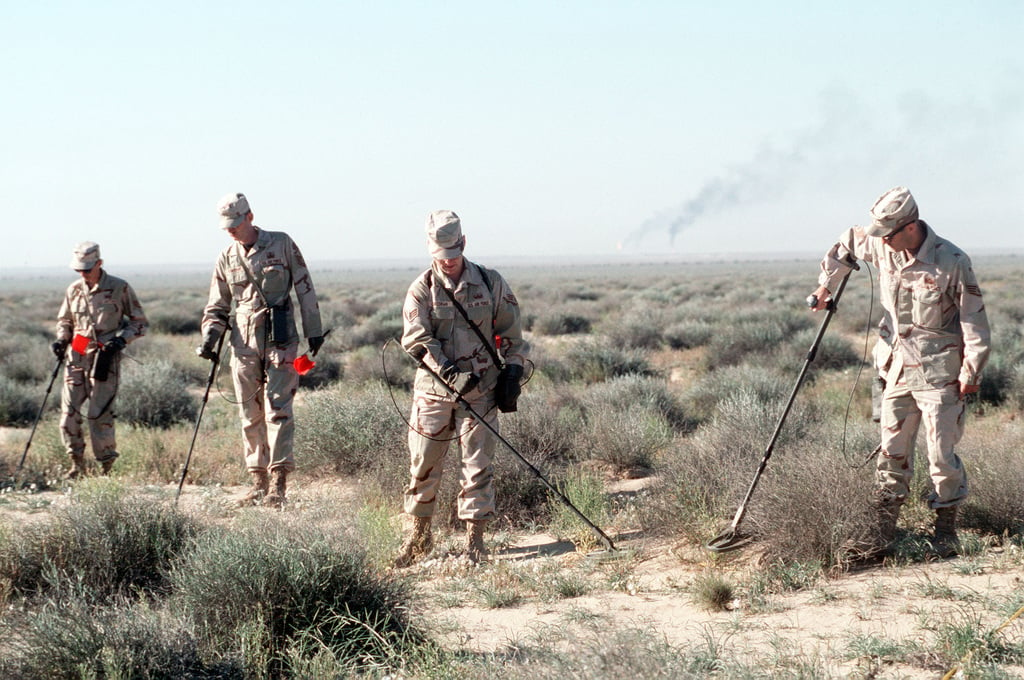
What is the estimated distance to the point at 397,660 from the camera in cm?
395

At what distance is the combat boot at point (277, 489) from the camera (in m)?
6.84

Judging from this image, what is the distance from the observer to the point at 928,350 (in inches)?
199

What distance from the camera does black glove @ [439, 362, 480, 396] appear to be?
5422mm

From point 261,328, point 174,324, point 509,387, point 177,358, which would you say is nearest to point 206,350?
point 261,328

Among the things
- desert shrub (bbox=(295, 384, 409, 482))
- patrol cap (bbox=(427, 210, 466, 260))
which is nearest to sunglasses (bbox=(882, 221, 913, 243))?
Answer: patrol cap (bbox=(427, 210, 466, 260))

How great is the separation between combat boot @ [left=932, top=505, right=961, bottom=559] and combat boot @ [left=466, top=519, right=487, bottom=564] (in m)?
2.65

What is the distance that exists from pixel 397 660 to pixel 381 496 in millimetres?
2865

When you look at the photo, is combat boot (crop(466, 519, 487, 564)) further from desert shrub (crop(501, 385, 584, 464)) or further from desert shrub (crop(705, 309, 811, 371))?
desert shrub (crop(705, 309, 811, 371))

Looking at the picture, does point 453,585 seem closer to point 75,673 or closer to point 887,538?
point 75,673

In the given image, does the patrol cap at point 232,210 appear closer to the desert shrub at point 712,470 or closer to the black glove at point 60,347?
the black glove at point 60,347

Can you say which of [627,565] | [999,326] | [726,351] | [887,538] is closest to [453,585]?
[627,565]

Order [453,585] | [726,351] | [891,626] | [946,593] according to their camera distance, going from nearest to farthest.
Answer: [891,626], [946,593], [453,585], [726,351]

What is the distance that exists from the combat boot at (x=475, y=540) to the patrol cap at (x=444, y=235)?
5.45ft

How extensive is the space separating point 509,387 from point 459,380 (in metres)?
0.33
